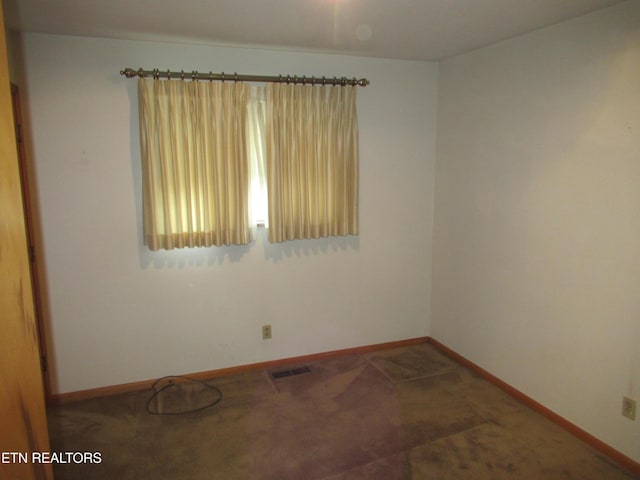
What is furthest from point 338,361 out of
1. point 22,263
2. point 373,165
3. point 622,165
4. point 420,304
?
point 22,263

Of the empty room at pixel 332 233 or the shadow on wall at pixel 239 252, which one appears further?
the shadow on wall at pixel 239 252

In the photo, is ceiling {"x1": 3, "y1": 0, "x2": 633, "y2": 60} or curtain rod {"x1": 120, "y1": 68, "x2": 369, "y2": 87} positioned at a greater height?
ceiling {"x1": 3, "y1": 0, "x2": 633, "y2": 60}

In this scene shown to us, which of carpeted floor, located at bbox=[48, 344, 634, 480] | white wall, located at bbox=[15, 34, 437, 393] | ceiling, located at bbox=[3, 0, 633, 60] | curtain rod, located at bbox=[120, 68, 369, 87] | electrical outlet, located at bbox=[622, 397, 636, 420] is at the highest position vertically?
ceiling, located at bbox=[3, 0, 633, 60]

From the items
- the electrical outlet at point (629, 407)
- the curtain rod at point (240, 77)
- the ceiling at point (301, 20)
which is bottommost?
the electrical outlet at point (629, 407)

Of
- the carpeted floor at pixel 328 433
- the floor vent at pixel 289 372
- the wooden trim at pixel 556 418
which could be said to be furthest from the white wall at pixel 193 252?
the wooden trim at pixel 556 418

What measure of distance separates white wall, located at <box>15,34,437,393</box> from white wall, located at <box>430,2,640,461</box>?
0.46 metres

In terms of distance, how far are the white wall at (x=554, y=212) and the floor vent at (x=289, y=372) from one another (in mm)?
1348

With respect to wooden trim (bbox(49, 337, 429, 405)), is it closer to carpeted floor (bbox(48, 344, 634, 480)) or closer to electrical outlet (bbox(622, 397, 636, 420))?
carpeted floor (bbox(48, 344, 634, 480))

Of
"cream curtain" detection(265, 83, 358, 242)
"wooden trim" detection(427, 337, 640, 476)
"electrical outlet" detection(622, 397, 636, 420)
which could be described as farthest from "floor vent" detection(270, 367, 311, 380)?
"electrical outlet" detection(622, 397, 636, 420)

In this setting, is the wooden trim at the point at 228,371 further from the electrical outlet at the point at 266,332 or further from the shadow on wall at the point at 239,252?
the shadow on wall at the point at 239,252

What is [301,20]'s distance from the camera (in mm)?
2428

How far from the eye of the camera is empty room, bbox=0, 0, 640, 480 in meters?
2.29

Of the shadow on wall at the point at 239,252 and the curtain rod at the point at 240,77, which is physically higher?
the curtain rod at the point at 240,77

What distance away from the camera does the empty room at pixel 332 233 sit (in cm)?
229
